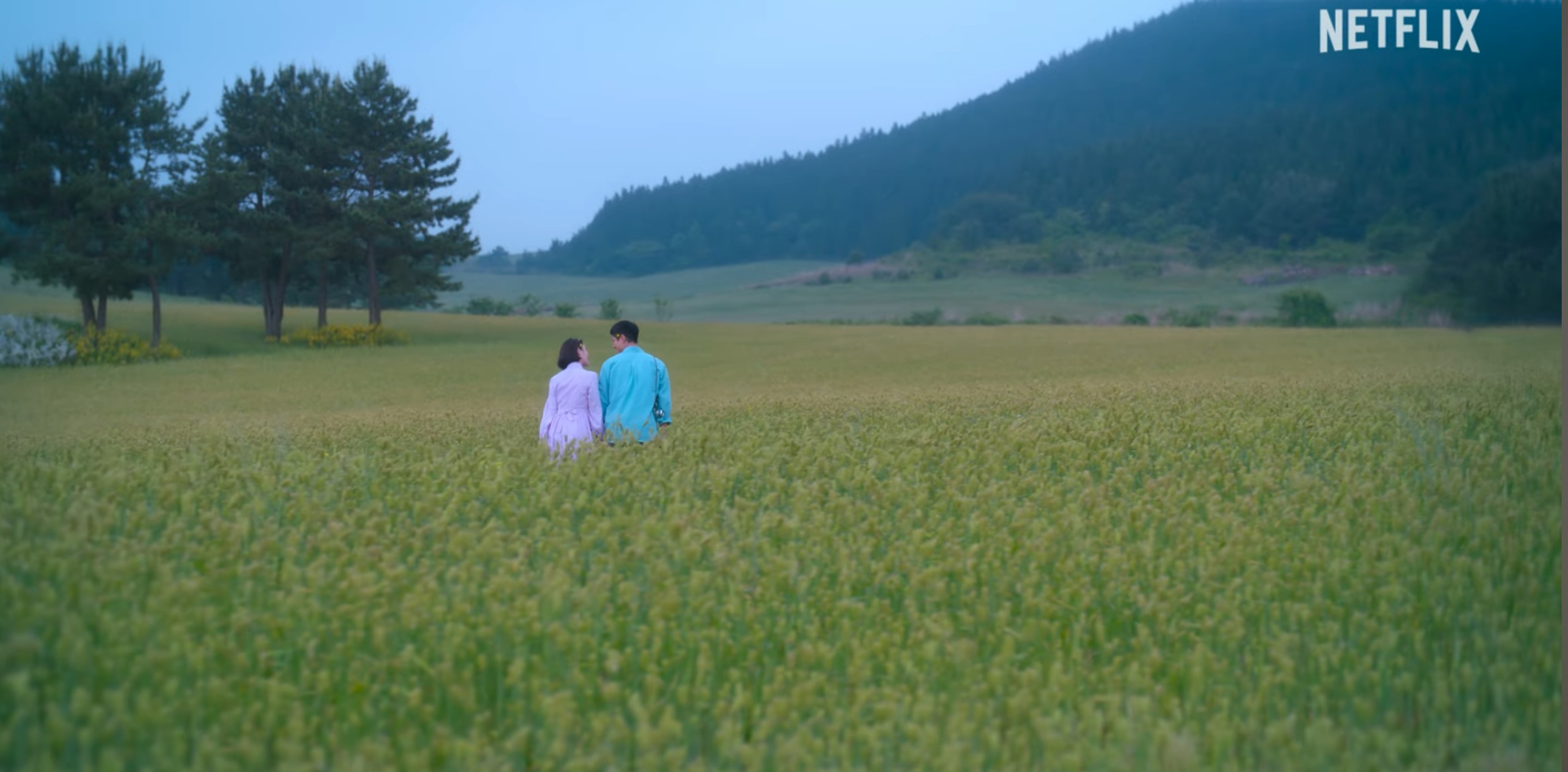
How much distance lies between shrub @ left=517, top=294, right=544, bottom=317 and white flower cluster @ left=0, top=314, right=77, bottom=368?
168 ft

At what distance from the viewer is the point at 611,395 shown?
1147 centimetres

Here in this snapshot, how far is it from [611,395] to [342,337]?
48314mm

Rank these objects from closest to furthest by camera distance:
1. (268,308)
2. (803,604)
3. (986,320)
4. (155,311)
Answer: (803,604) < (155,311) < (268,308) < (986,320)

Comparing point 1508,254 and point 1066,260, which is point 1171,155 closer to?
point 1066,260

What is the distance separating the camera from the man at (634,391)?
11305 mm

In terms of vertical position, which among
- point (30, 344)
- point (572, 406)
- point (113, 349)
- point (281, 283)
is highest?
point (281, 283)

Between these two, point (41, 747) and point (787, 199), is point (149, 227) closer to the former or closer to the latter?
point (41, 747)

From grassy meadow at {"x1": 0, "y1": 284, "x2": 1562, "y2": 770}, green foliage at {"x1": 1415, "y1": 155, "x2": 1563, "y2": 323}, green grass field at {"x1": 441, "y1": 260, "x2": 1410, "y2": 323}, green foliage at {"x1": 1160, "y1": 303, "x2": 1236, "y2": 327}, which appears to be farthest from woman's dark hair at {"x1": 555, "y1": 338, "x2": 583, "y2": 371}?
green foliage at {"x1": 1160, "y1": 303, "x2": 1236, "y2": 327}

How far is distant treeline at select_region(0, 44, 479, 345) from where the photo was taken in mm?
42344

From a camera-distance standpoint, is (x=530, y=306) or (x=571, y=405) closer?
(x=571, y=405)

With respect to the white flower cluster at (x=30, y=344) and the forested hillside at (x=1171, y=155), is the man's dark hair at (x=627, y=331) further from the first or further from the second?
the white flower cluster at (x=30, y=344)

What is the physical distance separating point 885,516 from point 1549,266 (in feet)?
14.7

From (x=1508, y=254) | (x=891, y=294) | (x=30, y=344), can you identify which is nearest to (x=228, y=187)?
(x=30, y=344)

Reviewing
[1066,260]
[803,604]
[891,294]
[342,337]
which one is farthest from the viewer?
[1066,260]
